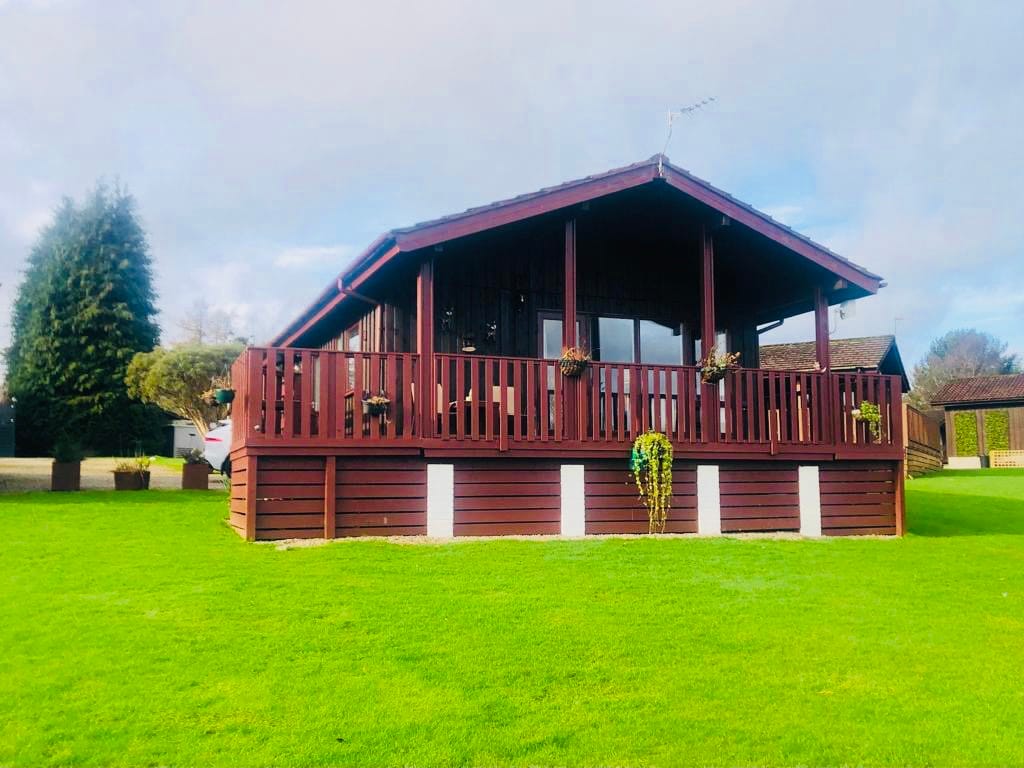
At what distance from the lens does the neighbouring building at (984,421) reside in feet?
130

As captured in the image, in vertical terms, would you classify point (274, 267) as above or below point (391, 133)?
above

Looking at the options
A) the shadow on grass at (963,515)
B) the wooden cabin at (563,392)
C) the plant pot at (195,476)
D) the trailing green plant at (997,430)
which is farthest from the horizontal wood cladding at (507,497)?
the trailing green plant at (997,430)

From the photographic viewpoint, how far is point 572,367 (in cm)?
1105

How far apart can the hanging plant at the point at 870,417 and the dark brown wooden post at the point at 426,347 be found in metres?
5.81

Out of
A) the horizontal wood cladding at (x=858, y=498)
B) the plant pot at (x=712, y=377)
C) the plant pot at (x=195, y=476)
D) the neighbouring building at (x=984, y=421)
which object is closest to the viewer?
the plant pot at (x=712, y=377)

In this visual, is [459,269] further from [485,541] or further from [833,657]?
[833,657]

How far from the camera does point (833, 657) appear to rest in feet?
19.7

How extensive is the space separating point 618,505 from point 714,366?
2.16 meters

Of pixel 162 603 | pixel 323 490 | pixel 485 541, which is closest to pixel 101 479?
pixel 323 490

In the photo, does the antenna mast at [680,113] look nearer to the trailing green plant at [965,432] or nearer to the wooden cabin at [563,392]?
the wooden cabin at [563,392]

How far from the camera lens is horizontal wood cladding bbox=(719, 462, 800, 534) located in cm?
1160

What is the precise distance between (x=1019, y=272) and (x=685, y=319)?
50920mm

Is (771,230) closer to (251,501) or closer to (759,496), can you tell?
(759,496)

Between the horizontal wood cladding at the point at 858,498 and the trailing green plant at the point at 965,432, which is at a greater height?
the trailing green plant at the point at 965,432
